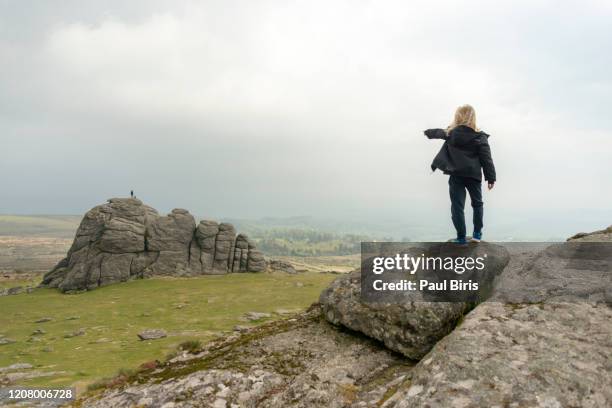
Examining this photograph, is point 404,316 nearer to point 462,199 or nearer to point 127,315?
point 462,199

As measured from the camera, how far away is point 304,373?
808cm

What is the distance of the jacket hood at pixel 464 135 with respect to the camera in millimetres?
11420

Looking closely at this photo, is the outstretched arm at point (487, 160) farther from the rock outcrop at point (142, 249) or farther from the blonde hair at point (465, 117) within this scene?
the rock outcrop at point (142, 249)

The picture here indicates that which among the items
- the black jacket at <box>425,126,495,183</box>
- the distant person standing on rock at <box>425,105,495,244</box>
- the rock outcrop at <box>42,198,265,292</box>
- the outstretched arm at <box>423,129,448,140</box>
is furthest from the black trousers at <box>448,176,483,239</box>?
the rock outcrop at <box>42,198,265,292</box>

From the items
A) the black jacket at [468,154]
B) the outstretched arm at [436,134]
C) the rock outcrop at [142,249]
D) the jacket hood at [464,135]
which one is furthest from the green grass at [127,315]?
the jacket hood at [464,135]

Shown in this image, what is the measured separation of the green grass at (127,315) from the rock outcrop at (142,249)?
3658mm

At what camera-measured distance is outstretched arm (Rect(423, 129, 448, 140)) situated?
38.9 feet

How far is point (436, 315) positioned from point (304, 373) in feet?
11.1

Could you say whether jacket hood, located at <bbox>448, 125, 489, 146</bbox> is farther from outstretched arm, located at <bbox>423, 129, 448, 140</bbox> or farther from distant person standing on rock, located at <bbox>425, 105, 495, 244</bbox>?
outstretched arm, located at <bbox>423, 129, 448, 140</bbox>

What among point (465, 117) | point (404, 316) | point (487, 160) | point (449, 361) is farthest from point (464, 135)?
point (449, 361)

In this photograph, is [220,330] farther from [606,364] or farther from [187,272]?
[187,272]

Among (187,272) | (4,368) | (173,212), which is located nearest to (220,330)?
(4,368)

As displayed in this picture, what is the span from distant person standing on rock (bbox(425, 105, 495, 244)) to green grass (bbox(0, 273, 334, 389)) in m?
18.8

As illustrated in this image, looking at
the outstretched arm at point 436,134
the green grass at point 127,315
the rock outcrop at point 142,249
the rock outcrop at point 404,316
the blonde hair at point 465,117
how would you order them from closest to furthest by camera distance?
1. the rock outcrop at point 404,316
2. the blonde hair at point 465,117
3. the outstretched arm at point 436,134
4. the green grass at point 127,315
5. the rock outcrop at point 142,249
